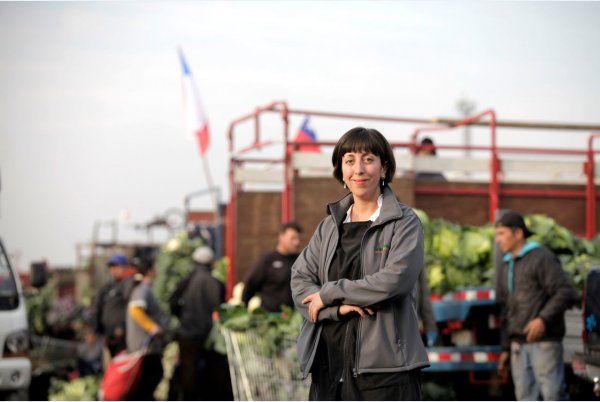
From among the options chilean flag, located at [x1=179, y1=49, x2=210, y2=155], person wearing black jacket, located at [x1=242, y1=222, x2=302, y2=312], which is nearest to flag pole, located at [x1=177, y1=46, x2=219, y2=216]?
chilean flag, located at [x1=179, y1=49, x2=210, y2=155]

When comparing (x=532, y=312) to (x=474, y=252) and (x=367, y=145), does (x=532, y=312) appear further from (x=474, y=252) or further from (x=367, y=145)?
(x=367, y=145)

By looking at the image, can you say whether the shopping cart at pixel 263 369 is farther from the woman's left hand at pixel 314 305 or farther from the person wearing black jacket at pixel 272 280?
the woman's left hand at pixel 314 305

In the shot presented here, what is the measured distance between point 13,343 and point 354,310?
7.07m

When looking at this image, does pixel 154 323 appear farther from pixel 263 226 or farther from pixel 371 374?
pixel 371 374

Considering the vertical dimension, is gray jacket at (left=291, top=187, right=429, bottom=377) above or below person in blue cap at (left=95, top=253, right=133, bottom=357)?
above

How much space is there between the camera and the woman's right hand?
14.4ft

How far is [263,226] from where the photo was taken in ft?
38.4

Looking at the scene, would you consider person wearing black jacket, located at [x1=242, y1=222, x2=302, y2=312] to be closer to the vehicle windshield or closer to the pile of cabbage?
the pile of cabbage

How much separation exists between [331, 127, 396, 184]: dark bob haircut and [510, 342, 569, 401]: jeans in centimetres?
384

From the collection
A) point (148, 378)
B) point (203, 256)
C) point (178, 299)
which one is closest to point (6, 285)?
point (148, 378)

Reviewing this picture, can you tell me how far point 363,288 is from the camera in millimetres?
4352

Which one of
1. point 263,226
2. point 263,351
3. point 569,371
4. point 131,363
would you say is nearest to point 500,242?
point 569,371

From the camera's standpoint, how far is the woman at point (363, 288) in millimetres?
4375

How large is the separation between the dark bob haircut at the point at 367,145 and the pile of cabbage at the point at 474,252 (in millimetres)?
4322
